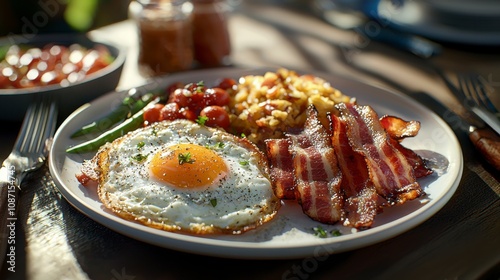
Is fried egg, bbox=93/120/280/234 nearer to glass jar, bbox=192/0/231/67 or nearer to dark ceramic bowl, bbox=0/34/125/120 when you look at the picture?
dark ceramic bowl, bbox=0/34/125/120

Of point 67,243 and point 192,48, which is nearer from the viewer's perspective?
point 67,243

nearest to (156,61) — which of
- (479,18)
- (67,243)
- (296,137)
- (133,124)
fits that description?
(133,124)

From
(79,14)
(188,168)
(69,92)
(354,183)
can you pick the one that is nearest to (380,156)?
(354,183)

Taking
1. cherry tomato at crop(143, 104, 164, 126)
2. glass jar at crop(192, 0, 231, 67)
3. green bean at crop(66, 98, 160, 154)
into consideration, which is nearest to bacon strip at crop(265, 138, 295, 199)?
cherry tomato at crop(143, 104, 164, 126)

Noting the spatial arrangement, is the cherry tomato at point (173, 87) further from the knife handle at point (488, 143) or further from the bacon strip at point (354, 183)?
the knife handle at point (488, 143)

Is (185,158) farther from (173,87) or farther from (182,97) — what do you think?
(173,87)

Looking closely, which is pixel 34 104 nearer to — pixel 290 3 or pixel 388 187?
pixel 388 187
